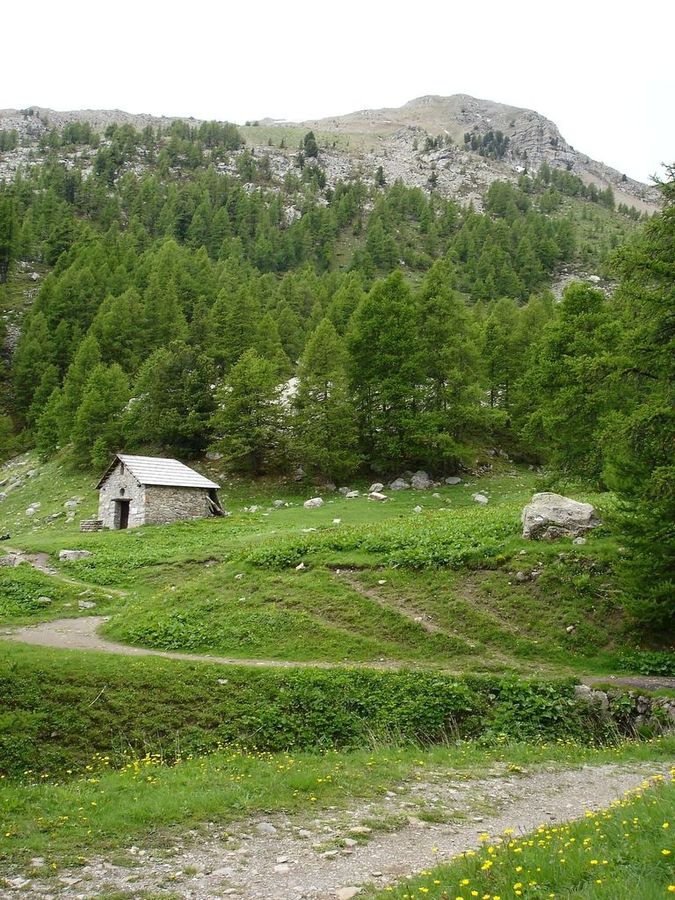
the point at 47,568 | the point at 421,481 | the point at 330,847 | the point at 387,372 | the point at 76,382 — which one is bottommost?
the point at 47,568

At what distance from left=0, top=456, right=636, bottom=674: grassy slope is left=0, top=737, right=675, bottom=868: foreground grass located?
445 cm

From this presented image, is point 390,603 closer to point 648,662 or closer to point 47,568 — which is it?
point 648,662

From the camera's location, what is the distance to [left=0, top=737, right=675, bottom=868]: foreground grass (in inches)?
312

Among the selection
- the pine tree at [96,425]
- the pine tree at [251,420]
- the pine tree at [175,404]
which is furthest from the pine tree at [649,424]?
the pine tree at [96,425]

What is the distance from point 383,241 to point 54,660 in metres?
121

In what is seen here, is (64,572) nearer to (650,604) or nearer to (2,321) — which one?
(650,604)

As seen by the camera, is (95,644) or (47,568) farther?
(47,568)

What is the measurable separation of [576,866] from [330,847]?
339 cm

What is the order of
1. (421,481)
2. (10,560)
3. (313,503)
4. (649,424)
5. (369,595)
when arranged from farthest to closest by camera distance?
1. (421,481)
2. (313,503)
3. (10,560)
4. (369,595)
5. (649,424)

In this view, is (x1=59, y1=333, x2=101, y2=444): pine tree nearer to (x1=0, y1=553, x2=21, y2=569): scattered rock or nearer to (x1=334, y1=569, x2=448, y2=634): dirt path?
(x1=0, y1=553, x2=21, y2=569): scattered rock

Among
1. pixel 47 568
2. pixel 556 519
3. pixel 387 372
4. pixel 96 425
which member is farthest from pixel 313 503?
pixel 96 425

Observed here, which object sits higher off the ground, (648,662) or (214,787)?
(214,787)

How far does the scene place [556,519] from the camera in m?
22.1

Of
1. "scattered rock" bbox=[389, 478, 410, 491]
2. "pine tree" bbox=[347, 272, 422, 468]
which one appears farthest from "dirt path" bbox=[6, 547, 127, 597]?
"pine tree" bbox=[347, 272, 422, 468]
